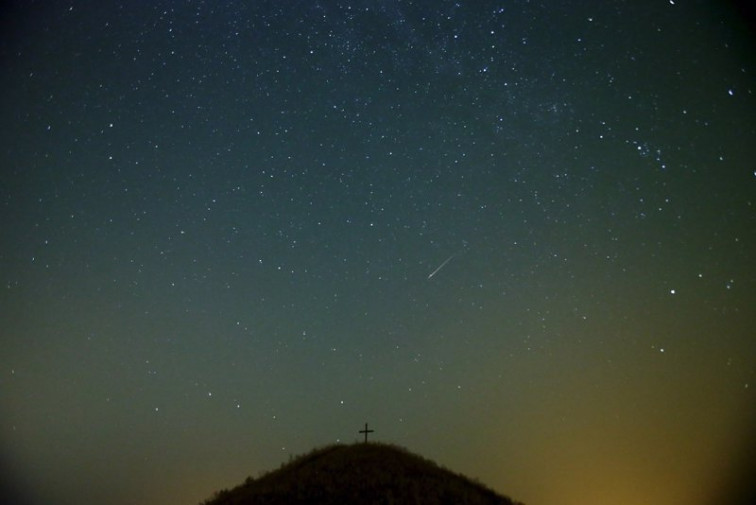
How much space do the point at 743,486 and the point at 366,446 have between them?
31050mm

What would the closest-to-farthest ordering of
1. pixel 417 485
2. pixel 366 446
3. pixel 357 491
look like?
pixel 357 491 < pixel 417 485 < pixel 366 446

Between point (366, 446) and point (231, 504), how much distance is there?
6707 mm

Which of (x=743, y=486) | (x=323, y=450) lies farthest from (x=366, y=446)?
(x=743, y=486)

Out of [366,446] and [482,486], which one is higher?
[366,446]

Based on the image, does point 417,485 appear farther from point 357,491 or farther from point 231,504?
point 231,504

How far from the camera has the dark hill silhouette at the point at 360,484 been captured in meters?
11.7

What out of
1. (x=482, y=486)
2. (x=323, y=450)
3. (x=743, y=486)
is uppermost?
(x=323, y=450)

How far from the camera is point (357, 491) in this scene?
12.0m

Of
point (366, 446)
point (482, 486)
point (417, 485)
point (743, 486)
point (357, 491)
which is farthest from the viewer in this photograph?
point (743, 486)

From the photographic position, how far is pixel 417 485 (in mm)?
13000

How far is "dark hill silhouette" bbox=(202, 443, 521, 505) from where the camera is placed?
1169 cm

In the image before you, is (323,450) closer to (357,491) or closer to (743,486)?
(357,491)

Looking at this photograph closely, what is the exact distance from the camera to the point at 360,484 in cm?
1263

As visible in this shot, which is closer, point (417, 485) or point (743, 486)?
point (417, 485)
